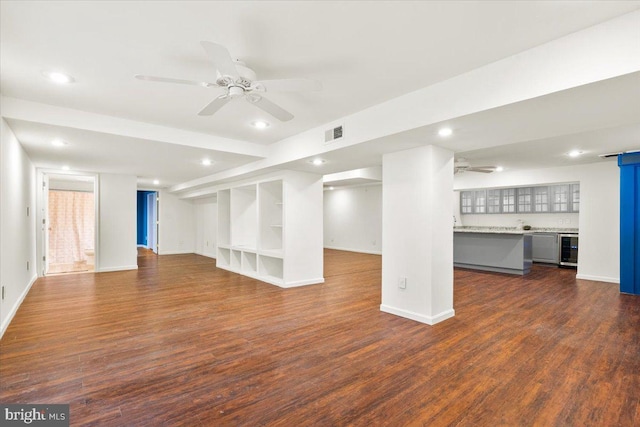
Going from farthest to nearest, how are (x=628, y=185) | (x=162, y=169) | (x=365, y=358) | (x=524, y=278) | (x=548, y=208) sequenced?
(x=548, y=208) → (x=162, y=169) → (x=524, y=278) → (x=628, y=185) → (x=365, y=358)

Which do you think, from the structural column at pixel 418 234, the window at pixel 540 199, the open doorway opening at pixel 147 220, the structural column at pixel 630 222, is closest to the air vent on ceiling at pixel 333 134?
the structural column at pixel 418 234

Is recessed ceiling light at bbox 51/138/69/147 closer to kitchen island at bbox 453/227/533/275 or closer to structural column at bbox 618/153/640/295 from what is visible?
kitchen island at bbox 453/227/533/275

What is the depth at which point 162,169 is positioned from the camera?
663 centimetres

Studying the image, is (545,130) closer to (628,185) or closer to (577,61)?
(577,61)

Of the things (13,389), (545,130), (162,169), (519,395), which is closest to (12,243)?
(13,389)

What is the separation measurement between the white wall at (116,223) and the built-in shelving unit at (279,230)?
7.57 ft

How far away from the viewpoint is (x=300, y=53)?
2301 mm

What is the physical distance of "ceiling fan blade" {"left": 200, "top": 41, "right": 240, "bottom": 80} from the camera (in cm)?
171

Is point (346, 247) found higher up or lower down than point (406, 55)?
lower down

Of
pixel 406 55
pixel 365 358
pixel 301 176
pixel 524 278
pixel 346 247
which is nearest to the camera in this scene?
pixel 406 55

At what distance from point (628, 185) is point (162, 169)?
8.62m

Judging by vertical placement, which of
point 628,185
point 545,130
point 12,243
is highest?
point 545,130

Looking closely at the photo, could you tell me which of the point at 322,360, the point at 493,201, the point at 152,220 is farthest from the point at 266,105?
the point at 152,220

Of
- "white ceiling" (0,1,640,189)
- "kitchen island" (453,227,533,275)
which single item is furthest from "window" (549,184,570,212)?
"white ceiling" (0,1,640,189)
